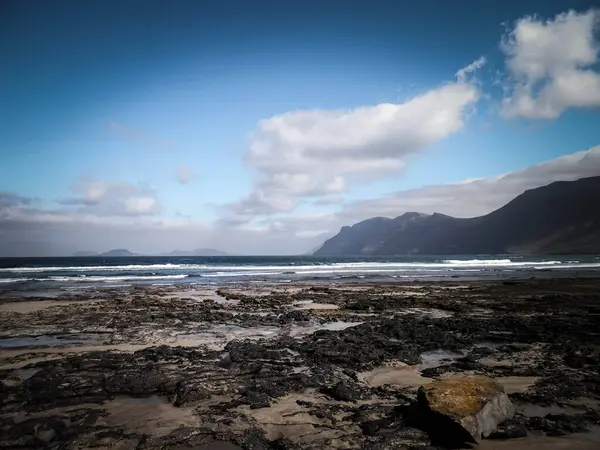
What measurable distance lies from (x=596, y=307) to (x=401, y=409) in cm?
1574

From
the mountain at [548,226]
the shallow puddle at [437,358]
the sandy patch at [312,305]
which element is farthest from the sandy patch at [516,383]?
the mountain at [548,226]

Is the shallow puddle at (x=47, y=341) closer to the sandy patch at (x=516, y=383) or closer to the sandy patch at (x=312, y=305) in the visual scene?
the sandy patch at (x=312, y=305)

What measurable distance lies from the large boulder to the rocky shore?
140 mm

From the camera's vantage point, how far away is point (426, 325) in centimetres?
1221

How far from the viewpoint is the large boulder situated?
438 cm

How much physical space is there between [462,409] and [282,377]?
3.61 m

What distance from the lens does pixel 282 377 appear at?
7.01 meters

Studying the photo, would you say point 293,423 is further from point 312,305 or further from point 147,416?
point 312,305

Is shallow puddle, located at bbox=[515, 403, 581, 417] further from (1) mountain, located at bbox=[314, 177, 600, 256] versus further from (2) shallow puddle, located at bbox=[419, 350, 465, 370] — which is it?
(1) mountain, located at bbox=[314, 177, 600, 256]

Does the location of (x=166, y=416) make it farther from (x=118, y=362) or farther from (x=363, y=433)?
(x=118, y=362)

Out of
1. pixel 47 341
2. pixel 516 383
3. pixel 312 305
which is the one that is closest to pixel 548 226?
pixel 312 305

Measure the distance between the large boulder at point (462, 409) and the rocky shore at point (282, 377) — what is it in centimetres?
14

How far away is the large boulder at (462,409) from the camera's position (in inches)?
172

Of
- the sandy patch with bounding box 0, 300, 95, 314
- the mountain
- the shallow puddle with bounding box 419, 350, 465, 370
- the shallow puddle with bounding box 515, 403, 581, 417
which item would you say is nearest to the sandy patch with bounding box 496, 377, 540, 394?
the shallow puddle with bounding box 515, 403, 581, 417
